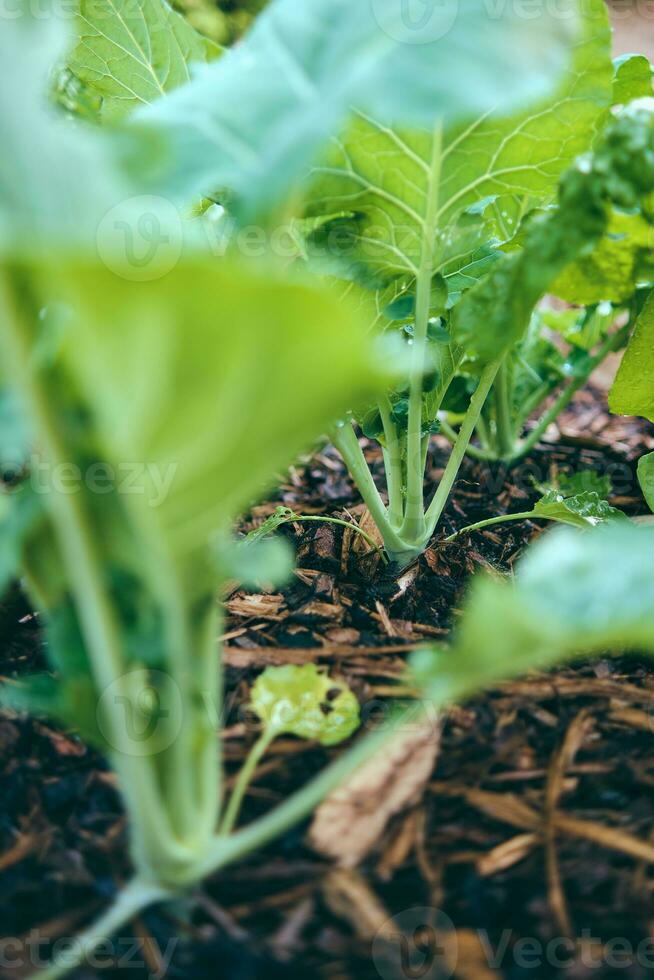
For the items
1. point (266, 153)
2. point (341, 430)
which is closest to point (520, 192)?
point (341, 430)

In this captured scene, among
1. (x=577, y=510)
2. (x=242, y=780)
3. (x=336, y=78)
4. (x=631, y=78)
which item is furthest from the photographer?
(x=577, y=510)

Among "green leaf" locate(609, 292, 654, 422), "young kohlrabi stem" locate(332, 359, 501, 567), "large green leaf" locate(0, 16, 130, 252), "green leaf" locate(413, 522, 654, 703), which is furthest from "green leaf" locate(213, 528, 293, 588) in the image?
"green leaf" locate(609, 292, 654, 422)

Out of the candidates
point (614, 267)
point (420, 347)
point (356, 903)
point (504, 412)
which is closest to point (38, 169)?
point (420, 347)

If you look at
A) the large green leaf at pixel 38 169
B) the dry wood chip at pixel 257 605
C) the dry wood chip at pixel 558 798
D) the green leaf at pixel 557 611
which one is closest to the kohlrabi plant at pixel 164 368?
the large green leaf at pixel 38 169

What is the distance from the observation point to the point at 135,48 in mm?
1045

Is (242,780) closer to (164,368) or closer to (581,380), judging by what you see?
(164,368)

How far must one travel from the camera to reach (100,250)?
1.49 ft

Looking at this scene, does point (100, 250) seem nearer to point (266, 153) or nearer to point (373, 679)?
point (266, 153)

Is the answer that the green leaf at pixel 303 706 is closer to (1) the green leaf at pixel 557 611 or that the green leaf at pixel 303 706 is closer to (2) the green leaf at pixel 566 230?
(1) the green leaf at pixel 557 611

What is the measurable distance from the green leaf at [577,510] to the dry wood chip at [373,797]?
423mm

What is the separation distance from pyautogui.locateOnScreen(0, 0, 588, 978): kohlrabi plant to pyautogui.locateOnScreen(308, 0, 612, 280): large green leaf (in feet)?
0.77

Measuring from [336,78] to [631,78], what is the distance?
2.07 feet

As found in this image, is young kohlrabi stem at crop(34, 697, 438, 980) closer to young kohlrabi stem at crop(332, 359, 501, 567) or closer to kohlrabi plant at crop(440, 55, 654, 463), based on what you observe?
young kohlrabi stem at crop(332, 359, 501, 567)

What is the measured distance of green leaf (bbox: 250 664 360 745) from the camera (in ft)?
2.55
